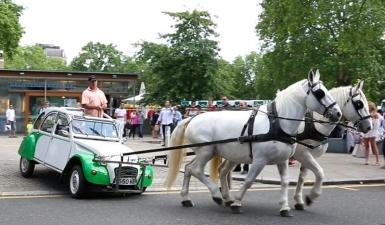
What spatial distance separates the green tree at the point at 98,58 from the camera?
286 ft

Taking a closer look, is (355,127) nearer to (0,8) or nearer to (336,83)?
(0,8)

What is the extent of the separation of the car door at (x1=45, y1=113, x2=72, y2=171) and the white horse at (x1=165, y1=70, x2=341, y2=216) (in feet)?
7.08

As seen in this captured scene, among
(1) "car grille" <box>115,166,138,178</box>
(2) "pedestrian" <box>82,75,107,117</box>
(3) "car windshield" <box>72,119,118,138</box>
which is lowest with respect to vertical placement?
(1) "car grille" <box>115,166,138,178</box>

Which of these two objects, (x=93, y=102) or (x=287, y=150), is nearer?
(x=287, y=150)

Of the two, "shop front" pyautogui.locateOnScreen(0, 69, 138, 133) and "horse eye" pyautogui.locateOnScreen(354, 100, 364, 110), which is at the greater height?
"shop front" pyautogui.locateOnScreen(0, 69, 138, 133)

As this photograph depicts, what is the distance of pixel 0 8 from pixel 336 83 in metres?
24.7

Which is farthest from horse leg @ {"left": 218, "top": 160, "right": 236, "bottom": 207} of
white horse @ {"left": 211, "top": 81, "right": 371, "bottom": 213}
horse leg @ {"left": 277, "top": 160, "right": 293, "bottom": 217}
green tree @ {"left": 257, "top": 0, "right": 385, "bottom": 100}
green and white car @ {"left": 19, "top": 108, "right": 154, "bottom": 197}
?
→ green tree @ {"left": 257, "top": 0, "right": 385, "bottom": 100}

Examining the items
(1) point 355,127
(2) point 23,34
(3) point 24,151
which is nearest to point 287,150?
(1) point 355,127

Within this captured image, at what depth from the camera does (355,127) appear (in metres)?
9.43

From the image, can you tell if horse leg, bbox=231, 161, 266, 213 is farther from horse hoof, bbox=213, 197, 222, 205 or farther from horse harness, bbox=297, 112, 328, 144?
horse harness, bbox=297, 112, 328, 144

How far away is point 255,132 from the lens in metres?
8.07

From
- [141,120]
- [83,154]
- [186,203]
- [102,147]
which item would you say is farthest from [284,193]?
[141,120]

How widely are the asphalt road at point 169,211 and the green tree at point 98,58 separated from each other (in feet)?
257

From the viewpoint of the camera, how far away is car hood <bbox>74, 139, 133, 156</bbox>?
31.1ft
